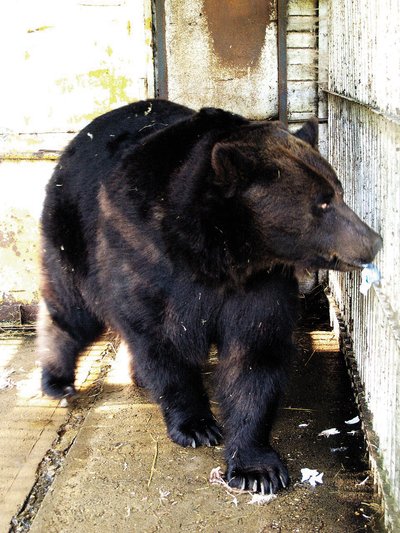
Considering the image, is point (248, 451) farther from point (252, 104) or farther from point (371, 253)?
point (252, 104)

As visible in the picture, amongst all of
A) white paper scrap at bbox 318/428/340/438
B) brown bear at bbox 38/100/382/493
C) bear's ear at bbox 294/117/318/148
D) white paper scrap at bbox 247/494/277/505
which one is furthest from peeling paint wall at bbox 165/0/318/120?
white paper scrap at bbox 247/494/277/505

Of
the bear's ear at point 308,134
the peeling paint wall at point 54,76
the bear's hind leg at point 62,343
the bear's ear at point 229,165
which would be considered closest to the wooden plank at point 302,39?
the peeling paint wall at point 54,76

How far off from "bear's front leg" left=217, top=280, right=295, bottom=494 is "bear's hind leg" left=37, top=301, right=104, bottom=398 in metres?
1.30

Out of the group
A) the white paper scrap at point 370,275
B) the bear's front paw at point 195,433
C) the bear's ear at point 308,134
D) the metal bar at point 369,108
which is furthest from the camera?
the bear's front paw at point 195,433

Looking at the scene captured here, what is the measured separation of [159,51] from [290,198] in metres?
2.79

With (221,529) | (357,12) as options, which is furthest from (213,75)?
(221,529)

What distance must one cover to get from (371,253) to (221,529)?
1328 mm

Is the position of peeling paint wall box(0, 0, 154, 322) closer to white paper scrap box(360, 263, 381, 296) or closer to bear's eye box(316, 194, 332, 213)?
bear's eye box(316, 194, 332, 213)

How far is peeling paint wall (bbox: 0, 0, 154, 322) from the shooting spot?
5.59 metres

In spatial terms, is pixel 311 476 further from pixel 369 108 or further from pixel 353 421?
pixel 369 108

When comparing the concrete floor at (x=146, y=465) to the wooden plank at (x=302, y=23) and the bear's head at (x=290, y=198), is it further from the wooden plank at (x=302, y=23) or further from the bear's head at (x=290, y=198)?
the wooden plank at (x=302, y=23)

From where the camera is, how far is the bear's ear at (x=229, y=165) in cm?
340

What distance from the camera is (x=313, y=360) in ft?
17.0

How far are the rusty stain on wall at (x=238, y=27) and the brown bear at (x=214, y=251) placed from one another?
1.51m
